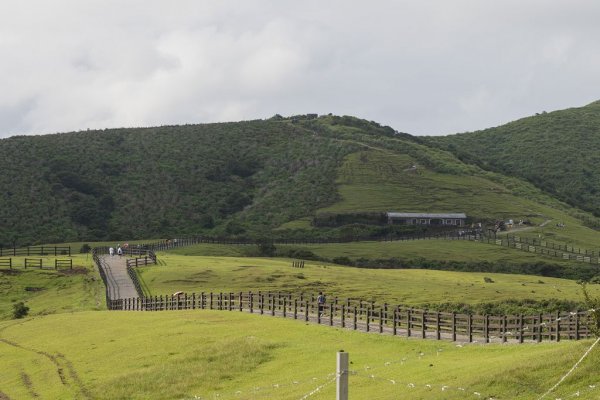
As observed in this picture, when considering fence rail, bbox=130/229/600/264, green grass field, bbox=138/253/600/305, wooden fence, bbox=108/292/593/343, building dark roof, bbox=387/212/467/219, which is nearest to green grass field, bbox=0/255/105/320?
wooden fence, bbox=108/292/593/343

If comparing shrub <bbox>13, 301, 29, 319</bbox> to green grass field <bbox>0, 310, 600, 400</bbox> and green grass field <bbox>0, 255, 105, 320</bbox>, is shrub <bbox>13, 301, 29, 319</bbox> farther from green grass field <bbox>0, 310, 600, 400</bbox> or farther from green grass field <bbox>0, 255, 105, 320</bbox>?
green grass field <bbox>0, 310, 600, 400</bbox>

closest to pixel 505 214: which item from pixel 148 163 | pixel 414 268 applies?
pixel 414 268

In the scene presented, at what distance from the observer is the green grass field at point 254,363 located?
Answer: 87.8 ft

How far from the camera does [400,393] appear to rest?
2870 centimetres

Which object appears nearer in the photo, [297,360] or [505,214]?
[297,360]

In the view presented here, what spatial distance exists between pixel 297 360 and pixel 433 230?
327ft

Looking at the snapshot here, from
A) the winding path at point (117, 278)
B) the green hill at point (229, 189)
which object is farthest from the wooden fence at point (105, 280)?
the green hill at point (229, 189)

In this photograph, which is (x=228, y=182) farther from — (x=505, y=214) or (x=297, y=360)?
(x=297, y=360)

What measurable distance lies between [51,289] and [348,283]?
22.8 m

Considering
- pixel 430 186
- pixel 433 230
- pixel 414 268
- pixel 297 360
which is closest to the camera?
pixel 297 360

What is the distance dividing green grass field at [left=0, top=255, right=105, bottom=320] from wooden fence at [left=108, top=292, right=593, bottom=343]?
4206 millimetres

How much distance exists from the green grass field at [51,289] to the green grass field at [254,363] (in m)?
14.1

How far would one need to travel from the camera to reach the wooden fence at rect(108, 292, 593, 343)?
34.7 m

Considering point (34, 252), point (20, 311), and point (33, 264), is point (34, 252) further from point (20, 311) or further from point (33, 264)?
point (20, 311)
